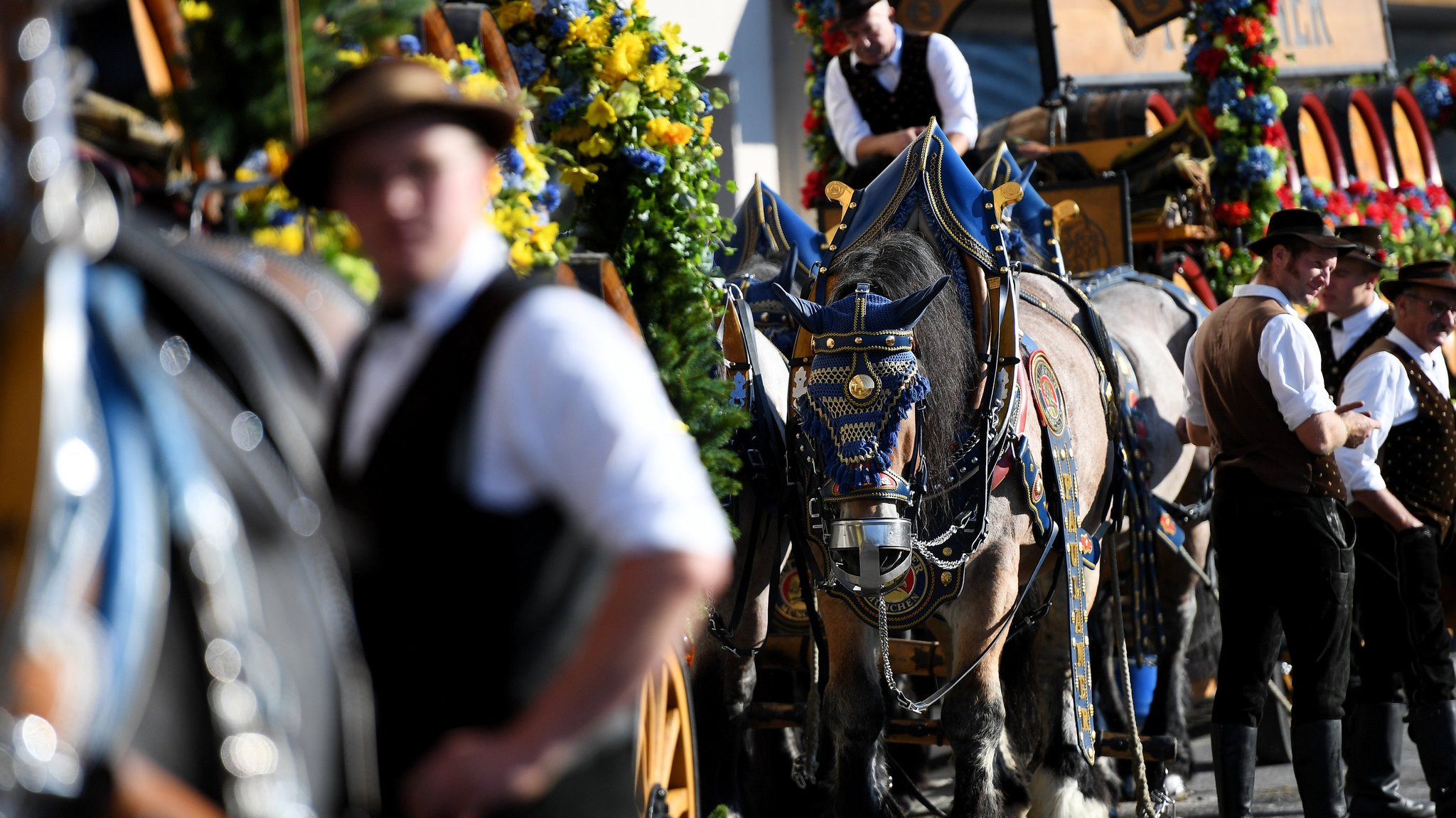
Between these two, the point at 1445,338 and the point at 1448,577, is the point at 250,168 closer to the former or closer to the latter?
→ the point at 1445,338

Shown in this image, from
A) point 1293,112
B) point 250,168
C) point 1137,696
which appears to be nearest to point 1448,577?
point 1137,696

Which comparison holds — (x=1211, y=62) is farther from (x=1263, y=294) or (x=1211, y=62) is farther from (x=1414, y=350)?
(x=1263, y=294)

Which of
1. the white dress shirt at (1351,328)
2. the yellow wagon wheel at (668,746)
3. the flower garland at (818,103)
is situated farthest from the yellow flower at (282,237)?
the flower garland at (818,103)

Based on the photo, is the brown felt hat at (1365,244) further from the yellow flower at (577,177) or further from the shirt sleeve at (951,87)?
the yellow flower at (577,177)

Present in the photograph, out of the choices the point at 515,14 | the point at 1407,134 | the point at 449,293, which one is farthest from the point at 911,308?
the point at 1407,134

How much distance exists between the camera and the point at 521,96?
3.09 m

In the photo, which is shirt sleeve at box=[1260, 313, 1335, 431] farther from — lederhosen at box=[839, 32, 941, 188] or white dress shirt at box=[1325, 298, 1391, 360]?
lederhosen at box=[839, 32, 941, 188]

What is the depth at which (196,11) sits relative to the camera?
234cm

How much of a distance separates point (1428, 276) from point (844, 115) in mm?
2347

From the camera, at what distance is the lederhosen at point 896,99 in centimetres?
622

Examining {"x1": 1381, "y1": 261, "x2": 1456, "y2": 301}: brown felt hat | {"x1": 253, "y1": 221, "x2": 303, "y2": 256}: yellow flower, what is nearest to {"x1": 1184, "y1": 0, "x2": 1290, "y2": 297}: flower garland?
{"x1": 1381, "y1": 261, "x2": 1456, "y2": 301}: brown felt hat

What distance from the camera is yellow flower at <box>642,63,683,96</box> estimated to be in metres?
4.33

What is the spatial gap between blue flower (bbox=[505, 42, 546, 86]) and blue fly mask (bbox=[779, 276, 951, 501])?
3.34ft

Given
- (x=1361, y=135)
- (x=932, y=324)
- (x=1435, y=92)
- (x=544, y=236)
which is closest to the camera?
(x=544, y=236)
